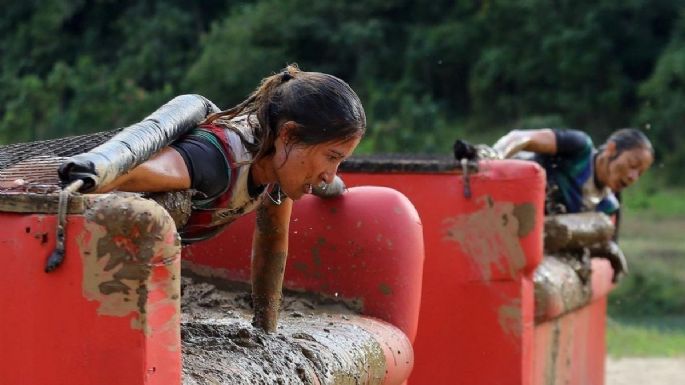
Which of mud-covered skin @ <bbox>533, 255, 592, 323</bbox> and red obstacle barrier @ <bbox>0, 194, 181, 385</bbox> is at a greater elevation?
red obstacle barrier @ <bbox>0, 194, 181, 385</bbox>

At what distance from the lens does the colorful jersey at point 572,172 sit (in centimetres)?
635

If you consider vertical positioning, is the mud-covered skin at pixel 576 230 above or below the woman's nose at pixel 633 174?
below

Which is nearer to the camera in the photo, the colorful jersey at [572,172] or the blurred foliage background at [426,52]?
the colorful jersey at [572,172]

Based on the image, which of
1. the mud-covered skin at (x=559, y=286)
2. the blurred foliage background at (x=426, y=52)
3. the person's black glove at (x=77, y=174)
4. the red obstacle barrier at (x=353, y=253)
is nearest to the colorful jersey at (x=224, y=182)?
the person's black glove at (x=77, y=174)

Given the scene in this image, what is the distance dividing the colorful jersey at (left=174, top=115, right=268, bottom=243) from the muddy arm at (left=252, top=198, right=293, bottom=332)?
36 centimetres

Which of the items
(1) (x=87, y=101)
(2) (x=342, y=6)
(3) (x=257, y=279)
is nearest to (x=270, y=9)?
(2) (x=342, y=6)

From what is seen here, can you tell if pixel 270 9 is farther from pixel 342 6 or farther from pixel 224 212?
pixel 224 212

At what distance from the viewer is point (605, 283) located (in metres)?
6.50

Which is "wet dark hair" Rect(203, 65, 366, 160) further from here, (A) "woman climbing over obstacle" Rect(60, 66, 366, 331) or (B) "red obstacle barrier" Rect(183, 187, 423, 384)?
(B) "red obstacle barrier" Rect(183, 187, 423, 384)

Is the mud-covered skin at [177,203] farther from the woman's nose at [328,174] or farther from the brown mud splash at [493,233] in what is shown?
the brown mud splash at [493,233]

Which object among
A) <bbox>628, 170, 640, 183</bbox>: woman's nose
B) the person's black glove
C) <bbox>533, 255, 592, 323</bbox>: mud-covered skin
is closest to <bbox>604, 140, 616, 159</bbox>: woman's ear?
<bbox>628, 170, 640, 183</bbox>: woman's nose

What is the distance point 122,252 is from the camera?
2.16 m

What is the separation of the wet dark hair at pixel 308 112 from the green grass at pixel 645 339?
6514mm

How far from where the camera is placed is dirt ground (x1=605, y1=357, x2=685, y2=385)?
311 inches
